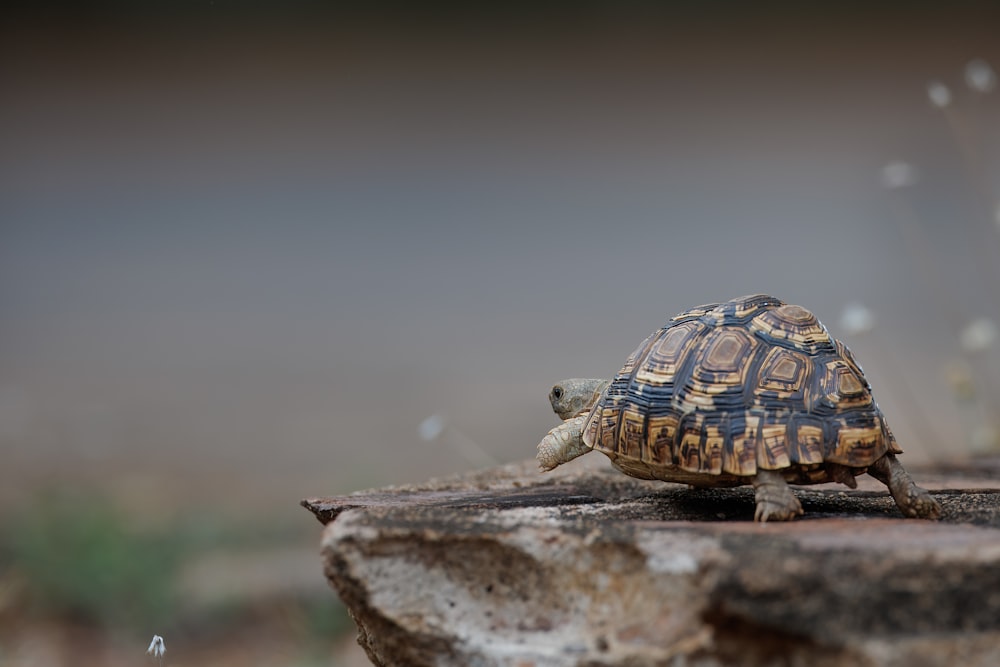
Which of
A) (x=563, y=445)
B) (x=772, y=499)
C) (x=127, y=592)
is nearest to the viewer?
(x=772, y=499)

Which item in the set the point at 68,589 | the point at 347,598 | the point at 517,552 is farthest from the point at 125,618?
the point at 517,552

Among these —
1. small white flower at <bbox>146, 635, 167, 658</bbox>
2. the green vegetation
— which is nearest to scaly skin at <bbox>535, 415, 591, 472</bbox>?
small white flower at <bbox>146, 635, 167, 658</bbox>

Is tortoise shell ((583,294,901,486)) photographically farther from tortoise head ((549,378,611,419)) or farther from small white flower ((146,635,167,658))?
small white flower ((146,635,167,658))

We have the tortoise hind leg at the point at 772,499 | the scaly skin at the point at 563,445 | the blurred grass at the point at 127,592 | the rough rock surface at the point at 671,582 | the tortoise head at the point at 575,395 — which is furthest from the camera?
the blurred grass at the point at 127,592

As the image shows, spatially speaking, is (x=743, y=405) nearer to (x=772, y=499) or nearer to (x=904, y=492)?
(x=772, y=499)

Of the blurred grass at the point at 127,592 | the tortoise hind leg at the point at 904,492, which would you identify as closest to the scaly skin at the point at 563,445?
the tortoise hind leg at the point at 904,492

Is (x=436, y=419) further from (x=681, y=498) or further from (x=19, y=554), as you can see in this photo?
(x=19, y=554)

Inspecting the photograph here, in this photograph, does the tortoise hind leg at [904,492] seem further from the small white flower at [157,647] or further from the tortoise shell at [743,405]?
the small white flower at [157,647]

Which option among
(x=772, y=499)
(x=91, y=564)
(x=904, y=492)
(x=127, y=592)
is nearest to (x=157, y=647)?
(x=772, y=499)
